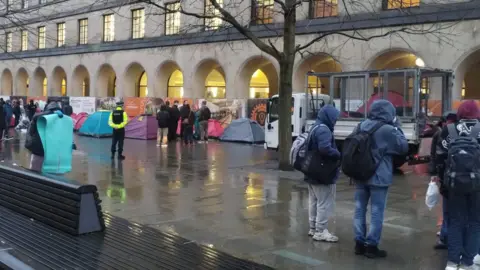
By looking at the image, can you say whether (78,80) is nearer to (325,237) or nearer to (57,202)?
(57,202)

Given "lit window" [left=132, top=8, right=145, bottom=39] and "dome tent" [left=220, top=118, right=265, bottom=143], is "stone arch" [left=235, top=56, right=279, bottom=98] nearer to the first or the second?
"dome tent" [left=220, top=118, right=265, bottom=143]

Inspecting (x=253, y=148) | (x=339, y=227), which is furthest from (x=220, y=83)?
(x=339, y=227)

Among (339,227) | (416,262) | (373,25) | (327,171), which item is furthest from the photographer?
(373,25)

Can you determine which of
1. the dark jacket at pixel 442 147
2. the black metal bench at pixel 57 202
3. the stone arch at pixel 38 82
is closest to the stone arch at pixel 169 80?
the stone arch at pixel 38 82

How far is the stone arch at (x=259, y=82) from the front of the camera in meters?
27.3

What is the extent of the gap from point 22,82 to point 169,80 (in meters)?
18.0

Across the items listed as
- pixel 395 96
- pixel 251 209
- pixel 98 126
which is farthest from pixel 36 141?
pixel 98 126

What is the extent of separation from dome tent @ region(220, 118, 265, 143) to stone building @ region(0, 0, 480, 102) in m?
2.97

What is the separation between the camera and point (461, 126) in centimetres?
564

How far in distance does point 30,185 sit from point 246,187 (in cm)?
498

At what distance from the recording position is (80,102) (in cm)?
3412

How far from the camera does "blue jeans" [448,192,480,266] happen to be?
17.7 feet

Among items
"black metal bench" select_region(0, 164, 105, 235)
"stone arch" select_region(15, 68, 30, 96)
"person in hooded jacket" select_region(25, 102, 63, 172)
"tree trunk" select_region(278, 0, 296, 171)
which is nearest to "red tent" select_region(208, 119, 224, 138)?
"tree trunk" select_region(278, 0, 296, 171)

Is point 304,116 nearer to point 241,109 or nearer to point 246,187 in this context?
point 246,187
